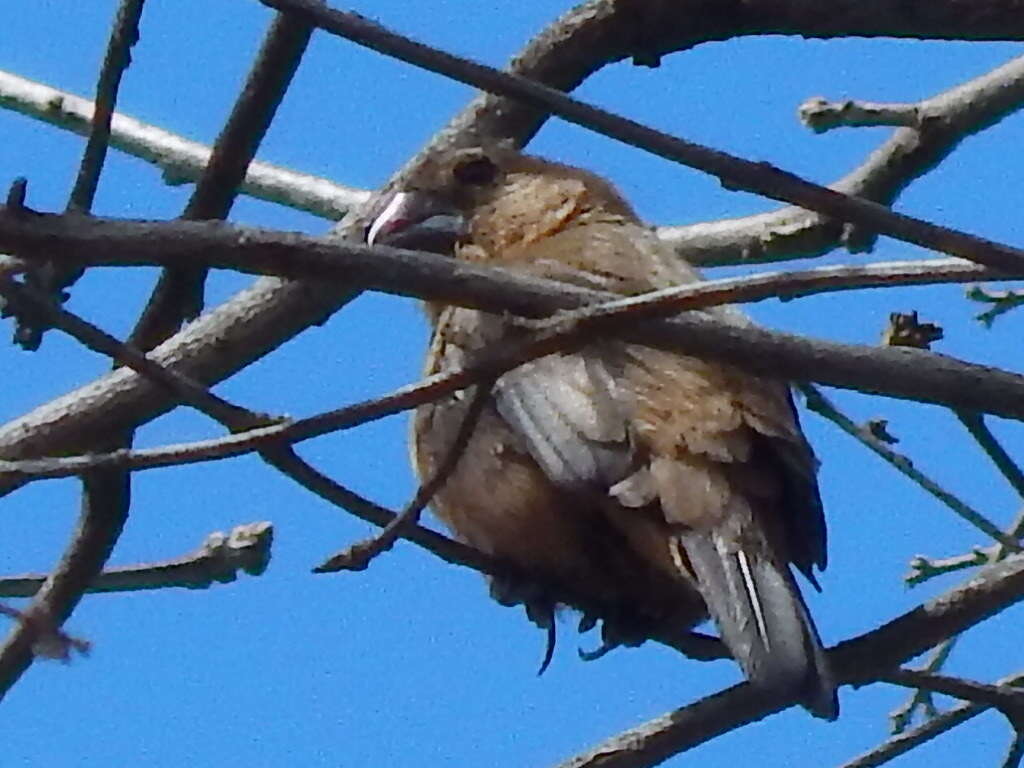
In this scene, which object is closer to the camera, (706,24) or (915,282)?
(915,282)

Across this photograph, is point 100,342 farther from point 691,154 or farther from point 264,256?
point 691,154

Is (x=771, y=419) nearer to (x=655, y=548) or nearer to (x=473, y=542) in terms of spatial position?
(x=655, y=548)

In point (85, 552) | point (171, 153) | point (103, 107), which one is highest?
point (171, 153)

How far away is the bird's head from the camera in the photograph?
4656mm

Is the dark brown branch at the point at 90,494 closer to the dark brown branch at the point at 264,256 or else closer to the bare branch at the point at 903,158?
the dark brown branch at the point at 264,256

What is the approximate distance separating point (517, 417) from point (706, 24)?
0.75 m

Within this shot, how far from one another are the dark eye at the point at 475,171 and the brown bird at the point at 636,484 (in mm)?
330

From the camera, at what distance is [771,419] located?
380cm

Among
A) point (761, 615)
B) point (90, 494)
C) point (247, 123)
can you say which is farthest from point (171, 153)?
point (761, 615)

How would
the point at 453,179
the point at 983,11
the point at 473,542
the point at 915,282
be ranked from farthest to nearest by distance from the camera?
1. the point at 453,179
2. the point at 473,542
3. the point at 983,11
4. the point at 915,282

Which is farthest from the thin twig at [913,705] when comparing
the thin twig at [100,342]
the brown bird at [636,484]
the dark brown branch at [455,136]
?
the thin twig at [100,342]

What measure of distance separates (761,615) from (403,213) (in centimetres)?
174

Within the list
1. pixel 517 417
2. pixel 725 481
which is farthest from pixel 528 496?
pixel 725 481

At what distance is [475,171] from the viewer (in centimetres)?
484
